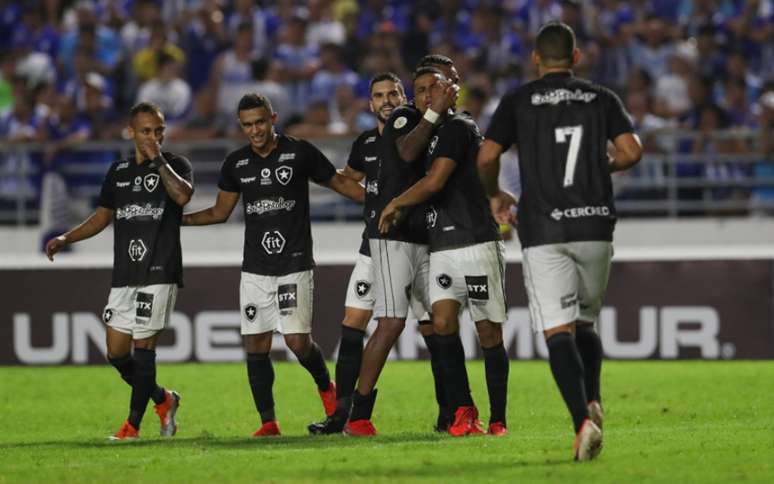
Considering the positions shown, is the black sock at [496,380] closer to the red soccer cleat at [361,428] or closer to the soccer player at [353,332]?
the red soccer cleat at [361,428]

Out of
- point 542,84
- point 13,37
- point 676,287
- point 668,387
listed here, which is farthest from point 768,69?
point 542,84

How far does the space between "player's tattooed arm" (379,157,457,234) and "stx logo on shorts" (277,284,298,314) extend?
1133mm

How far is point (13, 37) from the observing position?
893 inches

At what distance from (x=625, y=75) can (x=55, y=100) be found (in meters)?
7.62

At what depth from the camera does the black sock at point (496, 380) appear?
942 centimetres

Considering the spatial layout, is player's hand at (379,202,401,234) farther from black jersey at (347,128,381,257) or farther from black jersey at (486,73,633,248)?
black jersey at (486,73,633,248)

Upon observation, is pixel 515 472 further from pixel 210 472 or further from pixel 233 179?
pixel 233 179

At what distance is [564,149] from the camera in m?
7.90

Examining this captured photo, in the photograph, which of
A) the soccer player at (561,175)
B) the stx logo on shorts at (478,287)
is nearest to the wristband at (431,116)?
the stx logo on shorts at (478,287)

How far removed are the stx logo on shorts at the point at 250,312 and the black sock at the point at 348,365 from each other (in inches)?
25.1

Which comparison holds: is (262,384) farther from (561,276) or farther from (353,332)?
(561,276)

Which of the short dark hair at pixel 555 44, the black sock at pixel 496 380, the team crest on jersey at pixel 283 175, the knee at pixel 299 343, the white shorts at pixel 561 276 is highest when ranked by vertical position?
the short dark hair at pixel 555 44

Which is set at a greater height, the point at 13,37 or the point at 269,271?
the point at 13,37

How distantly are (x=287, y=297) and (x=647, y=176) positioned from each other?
880cm
